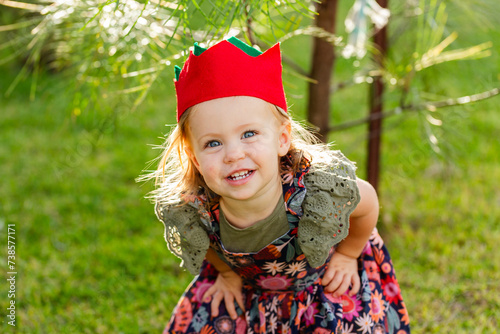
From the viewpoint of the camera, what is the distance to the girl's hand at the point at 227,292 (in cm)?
140

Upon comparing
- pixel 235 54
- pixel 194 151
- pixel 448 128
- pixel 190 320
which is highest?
pixel 235 54

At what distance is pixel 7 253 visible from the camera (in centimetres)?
235

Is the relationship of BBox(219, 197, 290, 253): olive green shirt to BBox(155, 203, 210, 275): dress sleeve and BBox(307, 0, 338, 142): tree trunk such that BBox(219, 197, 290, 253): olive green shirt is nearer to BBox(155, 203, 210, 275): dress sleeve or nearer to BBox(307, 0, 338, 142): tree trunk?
BBox(155, 203, 210, 275): dress sleeve

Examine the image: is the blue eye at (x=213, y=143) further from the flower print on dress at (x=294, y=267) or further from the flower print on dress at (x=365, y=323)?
the flower print on dress at (x=365, y=323)

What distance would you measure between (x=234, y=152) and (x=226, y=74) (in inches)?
6.2

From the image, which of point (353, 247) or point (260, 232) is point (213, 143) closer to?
point (260, 232)

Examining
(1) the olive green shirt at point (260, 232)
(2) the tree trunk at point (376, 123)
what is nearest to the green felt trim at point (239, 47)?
(1) the olive green shirt at point (260, 232)

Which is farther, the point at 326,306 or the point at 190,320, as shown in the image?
the point at 190,320

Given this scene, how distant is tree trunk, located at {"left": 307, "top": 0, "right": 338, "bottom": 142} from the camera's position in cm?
172

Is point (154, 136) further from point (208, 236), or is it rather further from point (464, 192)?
point (208, 236)

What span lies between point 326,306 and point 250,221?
0.27 metres

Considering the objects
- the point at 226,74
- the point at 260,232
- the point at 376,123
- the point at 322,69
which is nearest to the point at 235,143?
Answer: the point at 226,74

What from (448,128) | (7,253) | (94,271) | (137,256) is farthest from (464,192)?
(7,253)

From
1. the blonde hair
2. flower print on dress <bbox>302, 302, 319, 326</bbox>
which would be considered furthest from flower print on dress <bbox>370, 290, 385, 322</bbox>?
the blonde hair
